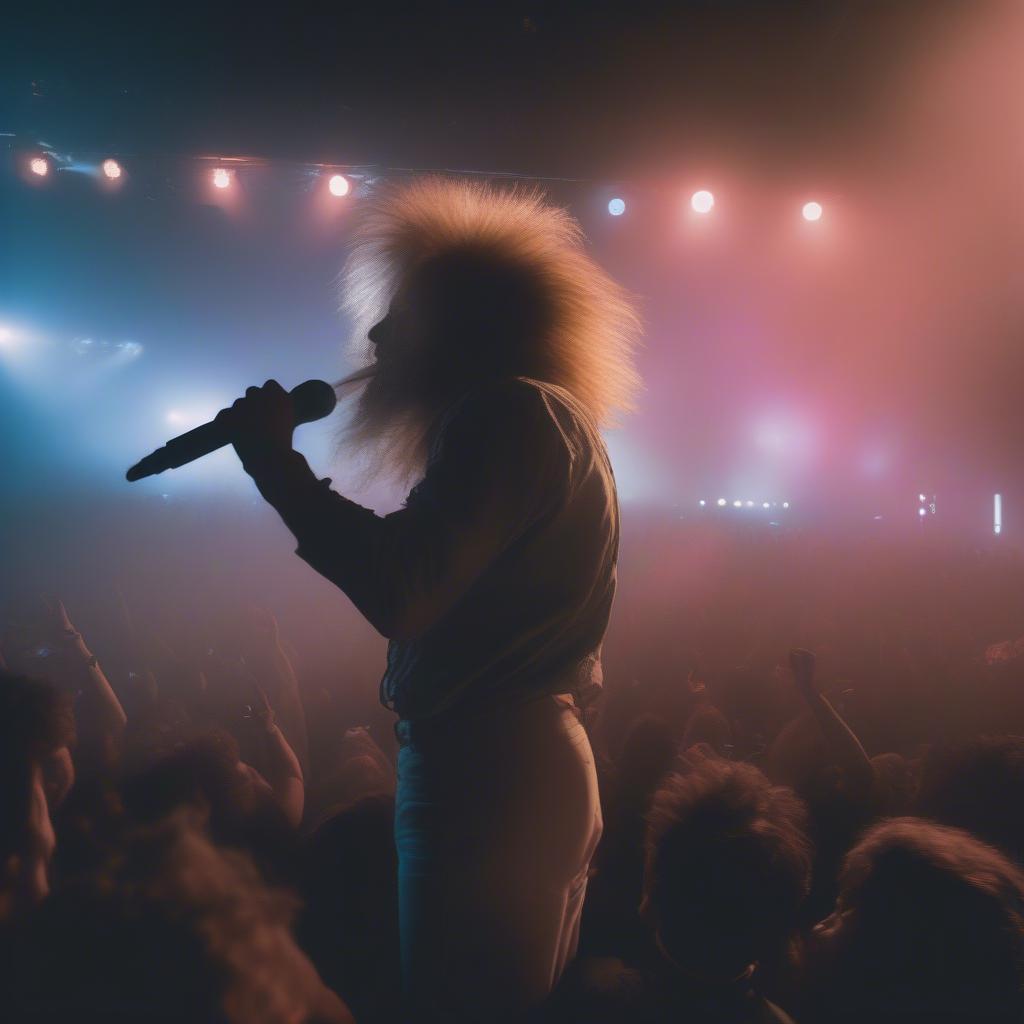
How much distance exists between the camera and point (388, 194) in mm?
1312

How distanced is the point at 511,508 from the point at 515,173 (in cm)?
594

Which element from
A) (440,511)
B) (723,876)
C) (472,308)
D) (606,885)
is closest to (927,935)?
(723,876)

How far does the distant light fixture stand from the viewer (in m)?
6.33

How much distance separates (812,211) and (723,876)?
717cm

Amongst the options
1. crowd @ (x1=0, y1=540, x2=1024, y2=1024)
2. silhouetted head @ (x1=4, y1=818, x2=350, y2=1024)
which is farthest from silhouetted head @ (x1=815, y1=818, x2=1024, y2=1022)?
silhouetted head @ (x1=4, y1=818, x2=350, y2=1024)

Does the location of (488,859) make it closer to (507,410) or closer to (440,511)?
(440,511)

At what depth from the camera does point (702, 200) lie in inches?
A: 244

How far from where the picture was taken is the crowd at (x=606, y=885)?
753 mm

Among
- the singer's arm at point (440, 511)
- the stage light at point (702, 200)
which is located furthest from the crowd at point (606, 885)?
the stage light at point (702, 200)

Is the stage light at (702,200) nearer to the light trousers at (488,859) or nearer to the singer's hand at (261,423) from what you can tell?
the singer's hand at (261,423)

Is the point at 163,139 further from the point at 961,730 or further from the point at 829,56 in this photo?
the point at 961,730

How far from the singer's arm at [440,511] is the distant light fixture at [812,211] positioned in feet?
23.1

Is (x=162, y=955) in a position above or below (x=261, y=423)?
below

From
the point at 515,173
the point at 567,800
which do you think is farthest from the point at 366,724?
the point at 515,173
